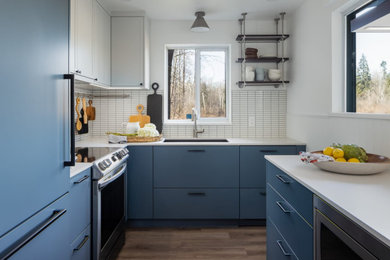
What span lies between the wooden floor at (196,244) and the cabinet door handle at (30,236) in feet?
3.97

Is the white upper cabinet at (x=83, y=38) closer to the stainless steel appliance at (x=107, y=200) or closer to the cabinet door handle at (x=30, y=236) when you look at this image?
the stainless steel appliance at (x=107, y=200)

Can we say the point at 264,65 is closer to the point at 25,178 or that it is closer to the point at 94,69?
the point at 94,69

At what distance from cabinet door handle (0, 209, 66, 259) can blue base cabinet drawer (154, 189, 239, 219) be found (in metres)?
1.65

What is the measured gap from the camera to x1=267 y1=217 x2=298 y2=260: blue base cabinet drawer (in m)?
1.51

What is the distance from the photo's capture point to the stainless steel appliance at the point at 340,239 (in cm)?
78

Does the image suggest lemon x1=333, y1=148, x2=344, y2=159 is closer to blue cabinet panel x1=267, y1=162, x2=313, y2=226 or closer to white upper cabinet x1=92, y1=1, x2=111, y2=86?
blue cabinet panel x1=267, y1=162, x2=313, y2=226

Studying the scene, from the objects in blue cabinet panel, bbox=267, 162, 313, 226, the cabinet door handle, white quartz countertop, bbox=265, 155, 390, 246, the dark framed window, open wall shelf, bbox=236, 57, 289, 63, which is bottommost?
the cabinet door handle

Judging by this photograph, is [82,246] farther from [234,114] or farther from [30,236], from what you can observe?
[234,114]

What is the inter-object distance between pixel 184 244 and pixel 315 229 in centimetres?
157

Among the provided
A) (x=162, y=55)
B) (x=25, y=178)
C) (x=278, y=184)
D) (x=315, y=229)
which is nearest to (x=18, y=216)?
(x=25, y=178)

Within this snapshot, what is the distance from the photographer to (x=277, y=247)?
1.72 meters

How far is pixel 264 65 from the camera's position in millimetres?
3395

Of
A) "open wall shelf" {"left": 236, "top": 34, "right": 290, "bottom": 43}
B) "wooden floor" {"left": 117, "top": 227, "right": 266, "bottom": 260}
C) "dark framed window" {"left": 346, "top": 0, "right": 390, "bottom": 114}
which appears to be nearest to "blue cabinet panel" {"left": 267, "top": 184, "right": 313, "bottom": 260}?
"wooden floor" {"left": 117, "top": 227, "right": 266, "bottom": 260}

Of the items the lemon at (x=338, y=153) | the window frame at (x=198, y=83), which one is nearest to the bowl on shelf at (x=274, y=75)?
the window frame at (x=198, y=83)
